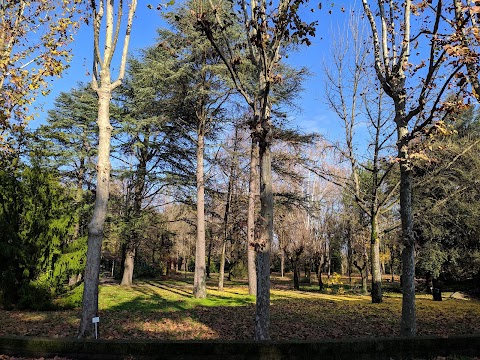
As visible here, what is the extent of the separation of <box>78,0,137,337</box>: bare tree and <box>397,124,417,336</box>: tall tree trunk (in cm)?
561

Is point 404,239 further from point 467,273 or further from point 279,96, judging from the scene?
point 467,273

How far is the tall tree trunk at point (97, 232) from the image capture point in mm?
6473

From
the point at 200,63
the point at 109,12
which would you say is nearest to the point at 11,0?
the point at 109,12

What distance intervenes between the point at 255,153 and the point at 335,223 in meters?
13.9

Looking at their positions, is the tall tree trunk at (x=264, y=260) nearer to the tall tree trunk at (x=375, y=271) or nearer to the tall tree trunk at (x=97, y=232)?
the tall tree trunk at (x=97, y=232)

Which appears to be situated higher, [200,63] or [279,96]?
[200,63]

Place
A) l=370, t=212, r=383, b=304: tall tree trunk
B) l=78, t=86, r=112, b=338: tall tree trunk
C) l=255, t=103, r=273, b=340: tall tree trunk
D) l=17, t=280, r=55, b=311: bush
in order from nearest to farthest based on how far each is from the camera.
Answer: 1. l=255, t=103, r=273, b=340: tall tree trunk
2. l=78, t=86, r=112, b=338: tall tree trunk
3. l=17, t=280, r=55, b=311: bush
4. l=370, t=212, r=383, b=304: tall tree trunk

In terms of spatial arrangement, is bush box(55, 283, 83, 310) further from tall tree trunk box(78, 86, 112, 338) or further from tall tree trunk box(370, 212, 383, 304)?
tall tree trunk box(370, 212, 383, 304)

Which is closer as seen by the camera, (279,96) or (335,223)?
(279,96)

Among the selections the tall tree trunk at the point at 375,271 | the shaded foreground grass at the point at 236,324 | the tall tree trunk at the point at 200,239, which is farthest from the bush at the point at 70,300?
the tall tree trunk at the point at 375,271

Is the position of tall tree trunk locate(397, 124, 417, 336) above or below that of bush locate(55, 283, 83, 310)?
above

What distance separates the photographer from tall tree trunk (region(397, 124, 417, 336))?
6.48 m

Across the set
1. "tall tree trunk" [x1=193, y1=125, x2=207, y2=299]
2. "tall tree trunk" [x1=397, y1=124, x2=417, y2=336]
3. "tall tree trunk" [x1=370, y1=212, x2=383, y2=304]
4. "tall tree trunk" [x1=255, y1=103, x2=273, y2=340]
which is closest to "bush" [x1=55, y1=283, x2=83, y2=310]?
"tall tree trunk" [x1=193, y1=125, x2=207, y2=299]

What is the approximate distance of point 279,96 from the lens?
1883cm
